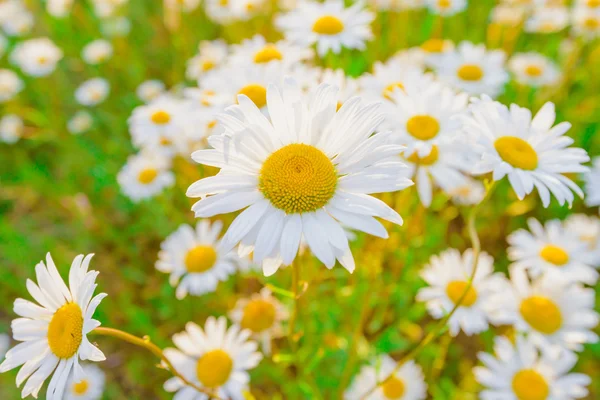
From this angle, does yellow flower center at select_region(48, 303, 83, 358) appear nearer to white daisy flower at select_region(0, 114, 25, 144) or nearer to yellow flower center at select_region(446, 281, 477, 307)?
yellow flower center at select_region(446, 281, 477, 307)

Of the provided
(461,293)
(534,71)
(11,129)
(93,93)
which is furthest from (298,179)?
(11,129)

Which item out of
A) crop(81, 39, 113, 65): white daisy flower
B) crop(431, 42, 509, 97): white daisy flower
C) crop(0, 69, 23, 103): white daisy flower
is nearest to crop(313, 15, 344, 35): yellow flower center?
crop(431, 42, 509, 97): white daisy flower

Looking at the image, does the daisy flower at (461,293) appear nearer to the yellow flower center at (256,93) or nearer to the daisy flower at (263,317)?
the daisy flower at (263,317)

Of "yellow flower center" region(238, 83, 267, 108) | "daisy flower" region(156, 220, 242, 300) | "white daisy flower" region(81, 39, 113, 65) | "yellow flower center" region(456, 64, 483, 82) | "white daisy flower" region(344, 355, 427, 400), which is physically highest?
"yellow flower center" region(456, 64, 483, 82)

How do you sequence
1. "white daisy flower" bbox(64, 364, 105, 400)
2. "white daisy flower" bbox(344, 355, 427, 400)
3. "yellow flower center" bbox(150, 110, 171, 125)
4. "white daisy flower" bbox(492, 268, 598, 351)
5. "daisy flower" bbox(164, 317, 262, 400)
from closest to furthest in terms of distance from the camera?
"daisy flower" bbox(164, 317, 262, 400), "white daisy flower" bbox(492, 268, 598, 351), "white daisy flower" bbox(344, 355, 427, 400), "white daisy flower" bbox(64, 364, 105, 400), "yellow flower center" bbox(150, 110, 171, 125)

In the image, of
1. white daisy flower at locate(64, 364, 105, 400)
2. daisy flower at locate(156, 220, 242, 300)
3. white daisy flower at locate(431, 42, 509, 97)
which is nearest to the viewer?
daisy flower at locate(156, 220, 242, 300)

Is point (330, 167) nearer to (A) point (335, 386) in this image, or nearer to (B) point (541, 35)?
(A) point (335, 386)

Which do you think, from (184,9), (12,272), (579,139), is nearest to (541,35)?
(579,139)

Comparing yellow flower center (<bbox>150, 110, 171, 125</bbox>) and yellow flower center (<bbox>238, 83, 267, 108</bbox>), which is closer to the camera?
yellow flower center (<bbox>238, 83, 267, 108</bbox>)
